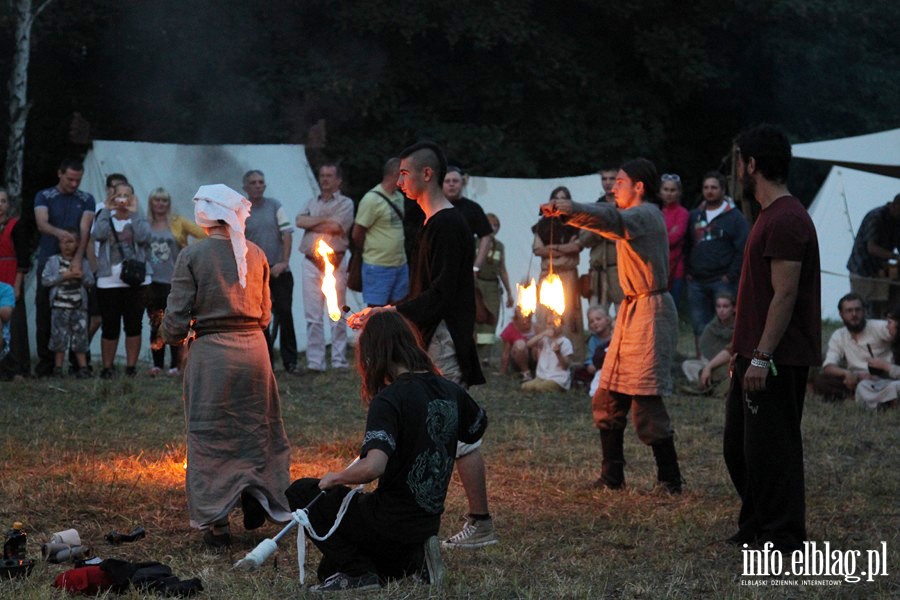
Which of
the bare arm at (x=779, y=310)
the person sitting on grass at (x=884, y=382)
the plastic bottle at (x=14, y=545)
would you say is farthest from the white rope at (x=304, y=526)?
the person sitting on grass at (x=884, y=382)

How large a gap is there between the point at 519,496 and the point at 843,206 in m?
12.1

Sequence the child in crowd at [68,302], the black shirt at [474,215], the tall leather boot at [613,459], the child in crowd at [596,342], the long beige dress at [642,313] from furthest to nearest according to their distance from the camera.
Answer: the child in crowd at [68,302]
the child in crowd at [596,342]
the black shirt at [474,215]
the tall leather boot at [613,459]
the long beige dress at [642,313]

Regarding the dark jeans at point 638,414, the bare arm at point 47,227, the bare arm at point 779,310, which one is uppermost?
the bare arm at point 47,227

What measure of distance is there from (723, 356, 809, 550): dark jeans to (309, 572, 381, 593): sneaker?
1.79m

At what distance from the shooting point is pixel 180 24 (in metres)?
18.5

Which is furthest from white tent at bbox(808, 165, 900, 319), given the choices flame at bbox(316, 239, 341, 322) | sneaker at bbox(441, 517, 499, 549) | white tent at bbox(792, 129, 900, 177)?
flame at bbox(316, 239, 341, 322)

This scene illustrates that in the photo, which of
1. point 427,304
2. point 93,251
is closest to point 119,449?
point 427,304

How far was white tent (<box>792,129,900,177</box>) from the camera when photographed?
559 inches

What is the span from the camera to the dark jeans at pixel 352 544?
491 centimetres

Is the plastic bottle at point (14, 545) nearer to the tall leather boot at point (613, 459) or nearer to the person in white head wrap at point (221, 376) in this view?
the person in white head wrap at point (221, 376)

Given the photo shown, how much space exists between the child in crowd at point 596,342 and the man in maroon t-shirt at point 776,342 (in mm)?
5575

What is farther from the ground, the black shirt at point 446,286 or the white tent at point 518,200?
the white tent at point 518,200

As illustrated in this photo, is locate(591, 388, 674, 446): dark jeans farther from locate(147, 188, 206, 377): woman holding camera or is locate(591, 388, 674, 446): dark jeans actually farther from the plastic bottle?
locate(147, 188, 206, 377): woman holding camera

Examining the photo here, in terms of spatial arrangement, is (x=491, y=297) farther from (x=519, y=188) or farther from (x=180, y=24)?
(x=180, y=24)
